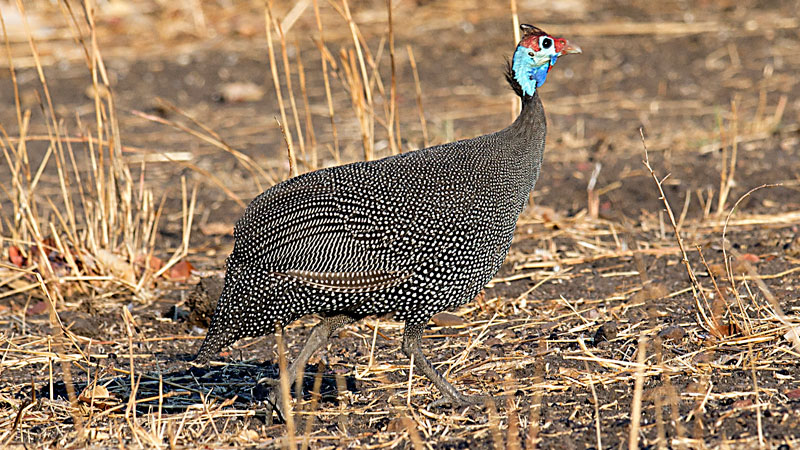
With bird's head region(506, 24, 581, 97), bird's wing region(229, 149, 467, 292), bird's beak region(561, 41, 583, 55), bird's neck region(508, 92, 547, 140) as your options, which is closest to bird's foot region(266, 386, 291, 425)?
bird's wing region(229, 149, 467, 292)

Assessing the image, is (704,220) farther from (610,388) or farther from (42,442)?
(42,442)

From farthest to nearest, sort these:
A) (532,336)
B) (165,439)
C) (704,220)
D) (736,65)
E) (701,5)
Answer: (701,5) < (736,65) < (704,220) < (532,336) < (165,439)

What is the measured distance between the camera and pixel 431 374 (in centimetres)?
316

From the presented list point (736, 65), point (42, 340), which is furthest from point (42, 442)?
point (736, 65)

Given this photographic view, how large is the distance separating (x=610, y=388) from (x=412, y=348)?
65cm

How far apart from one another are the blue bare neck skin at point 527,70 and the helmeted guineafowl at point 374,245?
0.32 ft

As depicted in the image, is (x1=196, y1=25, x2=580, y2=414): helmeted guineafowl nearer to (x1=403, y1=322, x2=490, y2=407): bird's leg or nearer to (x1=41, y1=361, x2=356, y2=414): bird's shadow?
(x1=403, y1=322, x2=490, y2=407): bird's leg

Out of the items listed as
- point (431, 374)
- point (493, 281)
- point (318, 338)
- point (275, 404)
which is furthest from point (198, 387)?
point (493, 281)

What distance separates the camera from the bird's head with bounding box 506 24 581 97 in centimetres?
319

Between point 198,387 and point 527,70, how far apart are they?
160 centimetres

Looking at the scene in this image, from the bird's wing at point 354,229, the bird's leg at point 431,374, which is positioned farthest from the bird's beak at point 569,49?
the bird's leg at point 431,374

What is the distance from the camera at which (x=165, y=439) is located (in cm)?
297

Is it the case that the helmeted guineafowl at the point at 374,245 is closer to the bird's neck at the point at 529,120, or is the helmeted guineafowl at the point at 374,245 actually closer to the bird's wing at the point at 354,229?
the bird's wing at the point at 354,229

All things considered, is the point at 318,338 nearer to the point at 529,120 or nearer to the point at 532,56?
the point at 529,120
